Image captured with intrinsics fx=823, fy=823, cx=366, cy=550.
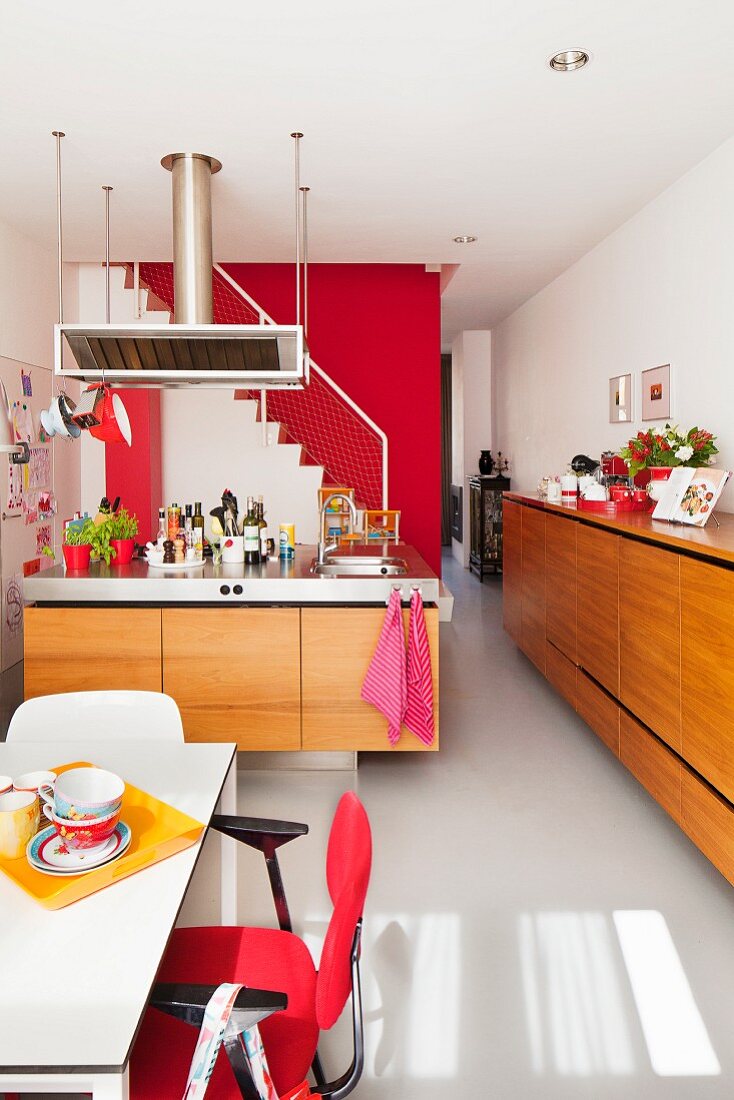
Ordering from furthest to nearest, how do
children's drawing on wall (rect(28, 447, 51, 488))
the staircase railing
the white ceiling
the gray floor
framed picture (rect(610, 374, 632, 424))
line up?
the staircase railing, children's drawing on wall (rect(28, 447, 51, 488)), framed picture (rect(610, 374, 632, 424)), the white ceiling, the gray floor

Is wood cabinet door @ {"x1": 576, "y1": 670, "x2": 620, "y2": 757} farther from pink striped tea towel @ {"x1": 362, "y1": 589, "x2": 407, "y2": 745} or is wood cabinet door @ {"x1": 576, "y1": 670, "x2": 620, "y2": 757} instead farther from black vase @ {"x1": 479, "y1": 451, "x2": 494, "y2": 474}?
black vase @ {"x1": 479, "y1": 451, "x2": 494, "y2": 474}

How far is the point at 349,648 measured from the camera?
3447 millimetres

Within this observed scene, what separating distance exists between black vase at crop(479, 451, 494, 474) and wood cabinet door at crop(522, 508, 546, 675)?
3895mm

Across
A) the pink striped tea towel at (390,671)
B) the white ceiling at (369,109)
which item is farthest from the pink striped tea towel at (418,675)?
the white ceiling at (369,109)

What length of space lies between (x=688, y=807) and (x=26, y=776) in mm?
2060

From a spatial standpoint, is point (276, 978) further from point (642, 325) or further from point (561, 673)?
point (642, 325)

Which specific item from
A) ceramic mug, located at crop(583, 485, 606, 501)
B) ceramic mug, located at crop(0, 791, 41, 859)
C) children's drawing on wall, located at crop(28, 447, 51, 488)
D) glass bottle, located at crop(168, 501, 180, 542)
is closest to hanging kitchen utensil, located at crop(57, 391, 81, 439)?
glass bottle, located at crop(168, 501, 180, 542)

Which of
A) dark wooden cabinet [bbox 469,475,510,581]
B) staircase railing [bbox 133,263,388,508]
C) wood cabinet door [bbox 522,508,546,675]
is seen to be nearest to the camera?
wood cabinet door [bbox 522,508,546,675]

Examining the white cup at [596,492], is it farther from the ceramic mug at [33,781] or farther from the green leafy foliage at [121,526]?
the ceramic mug at [33,781]

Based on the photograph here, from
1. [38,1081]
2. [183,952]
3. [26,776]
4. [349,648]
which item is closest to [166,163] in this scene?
[349,648]

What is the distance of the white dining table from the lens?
0.90 meters

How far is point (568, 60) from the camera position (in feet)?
9.46

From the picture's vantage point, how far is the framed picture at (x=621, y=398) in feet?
15.9

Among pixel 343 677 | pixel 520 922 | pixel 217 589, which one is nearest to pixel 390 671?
pixel 343 677
